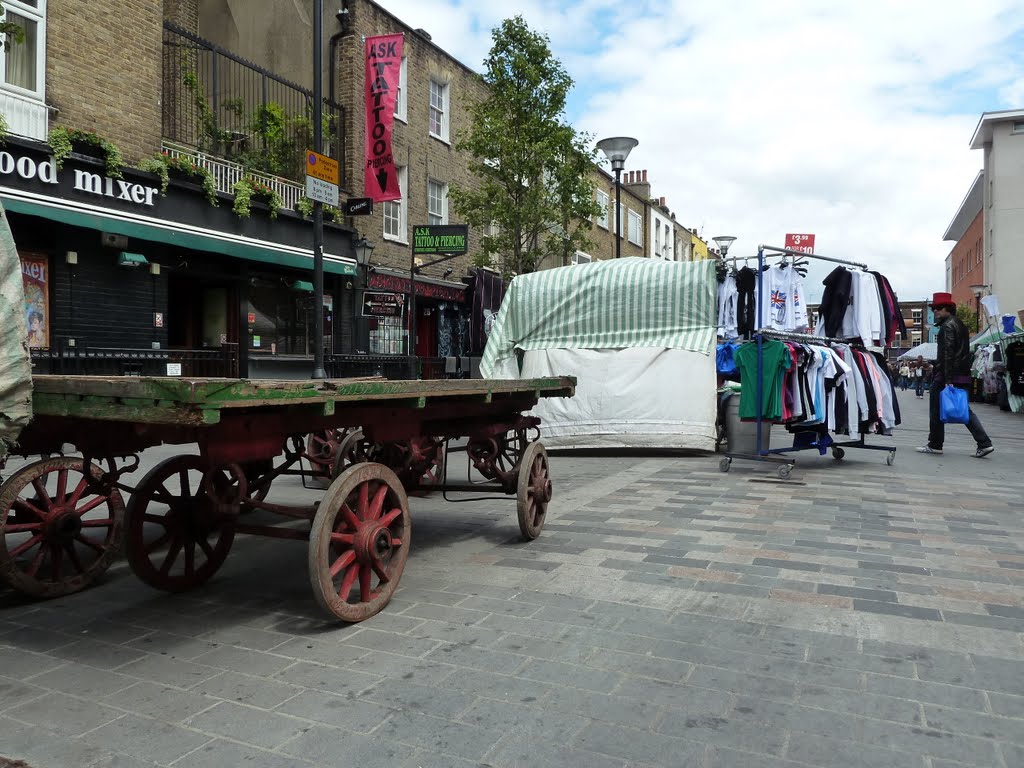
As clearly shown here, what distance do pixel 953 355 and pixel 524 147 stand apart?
34.5 feet

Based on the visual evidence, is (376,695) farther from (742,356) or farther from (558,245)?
(558,245)

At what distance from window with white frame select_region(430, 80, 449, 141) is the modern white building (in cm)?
2898

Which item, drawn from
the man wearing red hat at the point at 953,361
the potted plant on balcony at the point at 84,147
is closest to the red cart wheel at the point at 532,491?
the man wearing red hat at the point at 953,361

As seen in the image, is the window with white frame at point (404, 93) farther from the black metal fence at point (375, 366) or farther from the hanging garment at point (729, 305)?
the hanging garment at point (729, 305)

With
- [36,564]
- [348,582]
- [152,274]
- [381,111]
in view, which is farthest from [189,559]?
[381,111]

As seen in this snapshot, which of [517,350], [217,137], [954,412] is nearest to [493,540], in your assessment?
[517,350]

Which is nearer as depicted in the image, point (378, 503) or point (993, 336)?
point (378, 503)

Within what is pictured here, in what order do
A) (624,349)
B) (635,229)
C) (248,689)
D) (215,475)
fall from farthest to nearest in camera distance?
(635,229)
(624,349)
(215,475)
(248,689)

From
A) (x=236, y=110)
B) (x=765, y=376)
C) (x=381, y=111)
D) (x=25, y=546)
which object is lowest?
(x=25, y=546)

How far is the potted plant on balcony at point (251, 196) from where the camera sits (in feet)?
48.1

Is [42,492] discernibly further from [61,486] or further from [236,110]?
[236,110]

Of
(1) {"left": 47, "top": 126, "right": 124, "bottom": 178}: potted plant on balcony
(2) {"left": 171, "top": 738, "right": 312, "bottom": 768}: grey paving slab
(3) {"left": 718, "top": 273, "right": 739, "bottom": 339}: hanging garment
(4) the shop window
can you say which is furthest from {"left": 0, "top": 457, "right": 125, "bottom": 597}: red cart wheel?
(4) the shop window

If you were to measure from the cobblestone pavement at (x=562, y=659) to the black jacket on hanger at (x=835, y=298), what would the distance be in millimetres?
4668

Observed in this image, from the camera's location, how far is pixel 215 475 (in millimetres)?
4520
